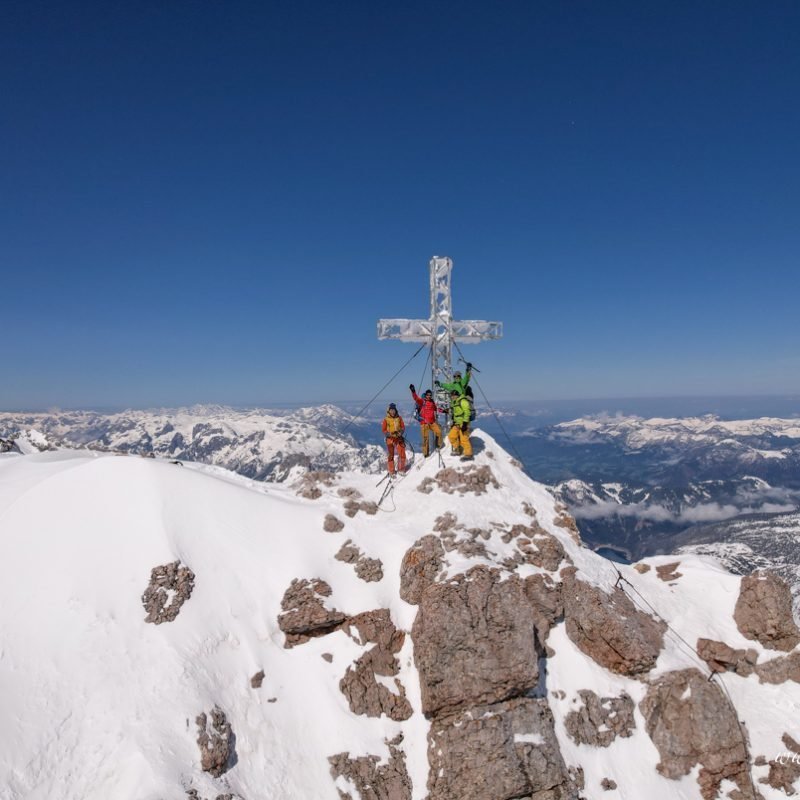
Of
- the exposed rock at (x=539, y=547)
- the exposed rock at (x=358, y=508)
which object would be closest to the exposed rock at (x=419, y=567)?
the exposed rock at (x=358, y=508)

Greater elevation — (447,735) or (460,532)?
(460,532)

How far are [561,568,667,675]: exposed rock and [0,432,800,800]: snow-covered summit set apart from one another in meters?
0.09

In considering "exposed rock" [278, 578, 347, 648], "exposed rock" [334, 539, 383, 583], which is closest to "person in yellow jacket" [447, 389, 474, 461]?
"exposed rock" [334, 539, 383, 583]

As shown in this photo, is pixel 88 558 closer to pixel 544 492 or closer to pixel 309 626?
pixel 309 626

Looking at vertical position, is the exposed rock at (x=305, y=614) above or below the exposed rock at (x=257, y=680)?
above

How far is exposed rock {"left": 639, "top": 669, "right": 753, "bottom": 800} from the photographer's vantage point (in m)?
17.0

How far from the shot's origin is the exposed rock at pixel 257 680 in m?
16.6

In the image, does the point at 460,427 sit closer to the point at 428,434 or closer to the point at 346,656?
the point at 428,434

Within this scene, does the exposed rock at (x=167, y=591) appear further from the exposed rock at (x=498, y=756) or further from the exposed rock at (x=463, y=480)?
the exposed rock at (x=463, y=480)

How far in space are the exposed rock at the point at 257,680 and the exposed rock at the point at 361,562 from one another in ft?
17.8

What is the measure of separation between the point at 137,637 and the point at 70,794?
4.46 m

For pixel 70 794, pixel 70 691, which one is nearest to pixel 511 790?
pixel 70 794

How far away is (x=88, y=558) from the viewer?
17.8m

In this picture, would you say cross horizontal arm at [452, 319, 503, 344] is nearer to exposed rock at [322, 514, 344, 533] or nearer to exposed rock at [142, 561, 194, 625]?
exposed rock at [322, 514, 344, 533]
